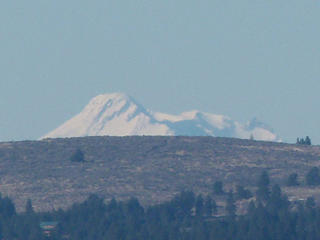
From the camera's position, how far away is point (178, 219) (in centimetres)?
11219

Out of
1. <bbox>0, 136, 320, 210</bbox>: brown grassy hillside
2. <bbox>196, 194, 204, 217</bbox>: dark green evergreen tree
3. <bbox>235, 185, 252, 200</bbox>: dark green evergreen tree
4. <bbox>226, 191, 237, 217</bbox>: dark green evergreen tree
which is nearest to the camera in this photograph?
<bbox>196, 194, 204, 217</bbox>: dark green evergreen tree

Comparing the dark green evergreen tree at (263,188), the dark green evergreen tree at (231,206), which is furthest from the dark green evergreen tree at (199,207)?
the dark green evergreen tree at (263,188)

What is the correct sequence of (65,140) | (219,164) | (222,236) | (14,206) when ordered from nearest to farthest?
(222,236) < (14,206) < (219,164) < (65,140)

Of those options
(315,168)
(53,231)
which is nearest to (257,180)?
(315,168)

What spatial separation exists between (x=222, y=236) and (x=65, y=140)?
5979 cm

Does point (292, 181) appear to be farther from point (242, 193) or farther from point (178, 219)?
point (178, 219)

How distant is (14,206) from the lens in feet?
395

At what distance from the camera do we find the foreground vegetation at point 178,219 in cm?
9869

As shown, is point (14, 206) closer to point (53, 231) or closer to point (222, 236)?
point (53, 231)

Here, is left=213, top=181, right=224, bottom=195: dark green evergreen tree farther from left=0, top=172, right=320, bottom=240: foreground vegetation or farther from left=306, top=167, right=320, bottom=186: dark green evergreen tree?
left=306, top=167, right=320, bottom=186: dark green evergreen tree

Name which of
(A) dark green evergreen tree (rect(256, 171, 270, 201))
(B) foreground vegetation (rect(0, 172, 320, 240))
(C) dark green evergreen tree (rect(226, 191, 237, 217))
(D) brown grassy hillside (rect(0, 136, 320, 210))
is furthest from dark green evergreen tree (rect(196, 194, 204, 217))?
(D) brown grassy hillside (rect(0, 136, 320, 210))

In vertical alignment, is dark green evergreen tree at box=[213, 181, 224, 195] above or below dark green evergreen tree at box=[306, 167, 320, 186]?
below

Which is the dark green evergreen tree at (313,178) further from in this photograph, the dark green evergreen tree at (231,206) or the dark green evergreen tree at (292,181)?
the dark green evergreen tree at (231,206)

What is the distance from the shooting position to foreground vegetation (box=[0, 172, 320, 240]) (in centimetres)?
9869
